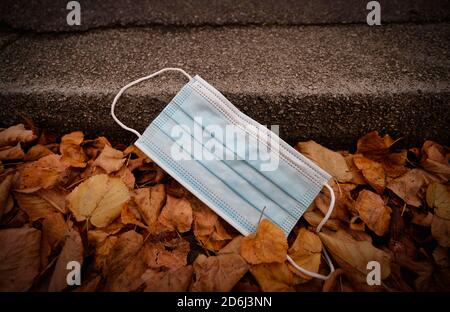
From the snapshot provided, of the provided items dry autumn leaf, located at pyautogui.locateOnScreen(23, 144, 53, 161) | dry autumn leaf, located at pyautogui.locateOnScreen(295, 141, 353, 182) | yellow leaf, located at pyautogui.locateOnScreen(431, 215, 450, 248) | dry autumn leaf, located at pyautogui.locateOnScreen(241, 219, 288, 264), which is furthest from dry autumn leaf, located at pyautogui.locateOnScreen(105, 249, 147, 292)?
yellow leaf, located at pyautogui.locateOnScreen(431, 215, 450, 248)

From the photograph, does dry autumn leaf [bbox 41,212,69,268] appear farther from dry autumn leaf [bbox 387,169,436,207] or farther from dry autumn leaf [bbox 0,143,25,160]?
dry autumn leaf [bbox 387,169,436,207]

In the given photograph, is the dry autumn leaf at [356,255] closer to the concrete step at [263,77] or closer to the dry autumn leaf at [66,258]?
the concrete step at [263,77]

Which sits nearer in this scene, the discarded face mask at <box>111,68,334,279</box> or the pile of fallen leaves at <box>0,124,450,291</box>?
the pile of fallen leaves at <box>0,124,450,291</box>

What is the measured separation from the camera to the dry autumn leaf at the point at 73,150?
1154 mm

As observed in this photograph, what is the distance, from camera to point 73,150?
1.19m

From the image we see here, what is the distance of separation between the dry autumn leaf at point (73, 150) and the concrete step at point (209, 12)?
1.91ft

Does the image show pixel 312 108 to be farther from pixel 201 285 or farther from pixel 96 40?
pixel 96 40

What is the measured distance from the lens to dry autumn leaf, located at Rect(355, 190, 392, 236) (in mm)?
1036

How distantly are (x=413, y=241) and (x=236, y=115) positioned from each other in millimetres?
799

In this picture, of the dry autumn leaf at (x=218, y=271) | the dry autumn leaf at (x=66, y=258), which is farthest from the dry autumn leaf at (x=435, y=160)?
the dry autumn leaf at (x=66, y=258)

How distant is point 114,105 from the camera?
1.17 meters

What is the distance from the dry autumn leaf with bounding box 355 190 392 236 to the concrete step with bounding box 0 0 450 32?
2.98 feet

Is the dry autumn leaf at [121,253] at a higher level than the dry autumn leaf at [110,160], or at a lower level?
lower

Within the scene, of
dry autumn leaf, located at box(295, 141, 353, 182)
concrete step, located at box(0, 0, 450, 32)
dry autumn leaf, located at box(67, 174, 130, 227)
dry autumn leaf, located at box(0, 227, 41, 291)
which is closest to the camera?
dry autumn leaf, located at box(0, 227, 41, 291)
